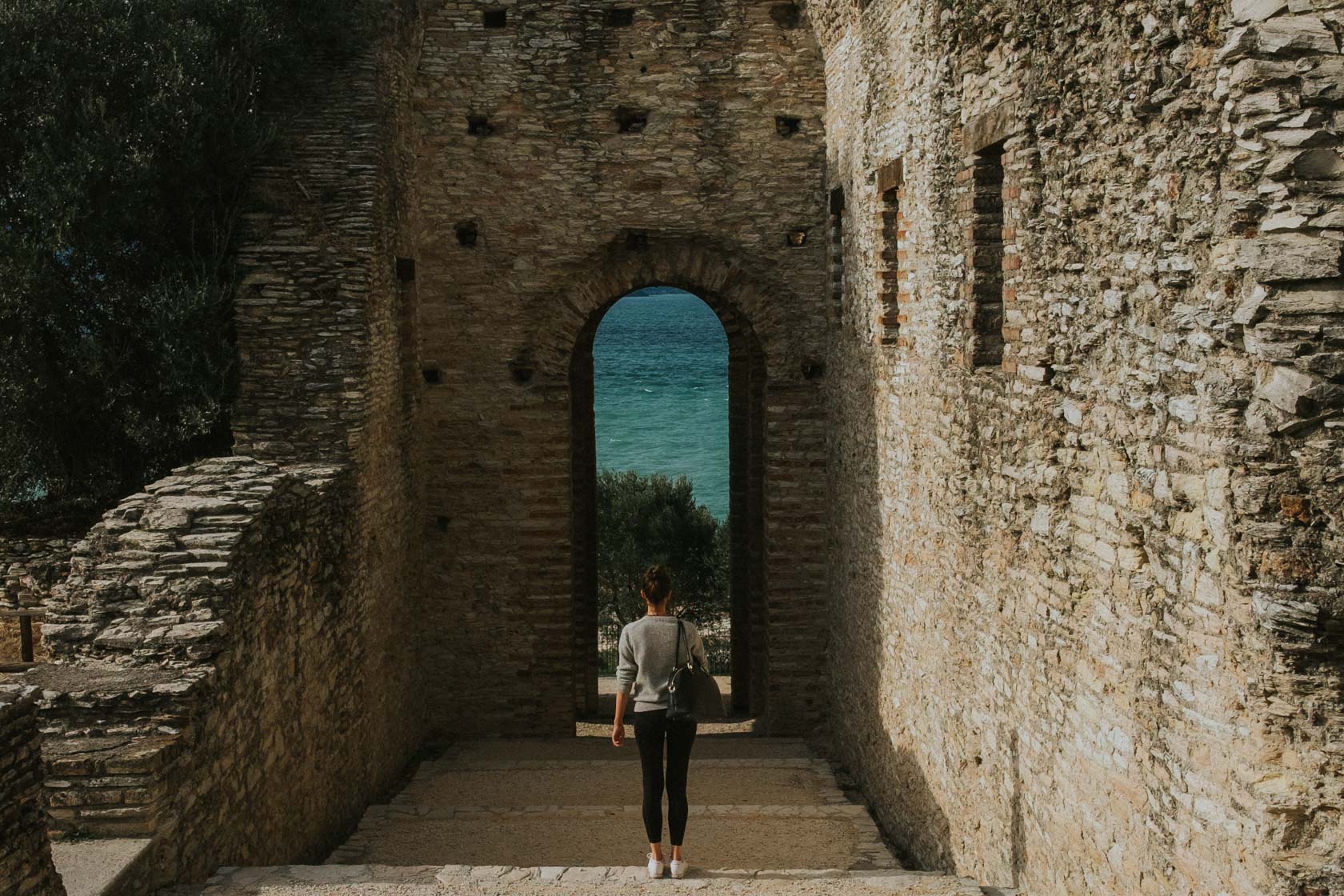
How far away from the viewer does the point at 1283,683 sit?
10.7 feet

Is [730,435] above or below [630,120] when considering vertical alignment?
below

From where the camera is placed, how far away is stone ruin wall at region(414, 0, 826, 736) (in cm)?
1036

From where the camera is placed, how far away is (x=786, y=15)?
10.3 m

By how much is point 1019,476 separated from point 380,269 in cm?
539

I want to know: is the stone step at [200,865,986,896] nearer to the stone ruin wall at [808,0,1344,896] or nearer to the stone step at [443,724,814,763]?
the stone ruin wall at [808,0,1344,896]

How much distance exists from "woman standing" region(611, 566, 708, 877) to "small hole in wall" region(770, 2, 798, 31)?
19.7 feet

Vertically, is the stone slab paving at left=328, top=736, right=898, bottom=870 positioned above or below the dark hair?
below

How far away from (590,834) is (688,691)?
100 inches

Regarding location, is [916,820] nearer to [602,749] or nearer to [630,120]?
[602,749]

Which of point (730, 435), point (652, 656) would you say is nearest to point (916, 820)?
point (652, 656)

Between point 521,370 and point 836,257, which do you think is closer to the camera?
point 836,257

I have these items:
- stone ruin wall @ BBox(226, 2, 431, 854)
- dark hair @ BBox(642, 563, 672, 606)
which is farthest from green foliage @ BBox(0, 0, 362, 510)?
dark hair @ BBox(642, 563, 672, 606)

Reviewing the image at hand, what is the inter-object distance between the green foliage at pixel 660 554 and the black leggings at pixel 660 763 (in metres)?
14.1

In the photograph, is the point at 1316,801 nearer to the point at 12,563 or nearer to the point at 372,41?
the point at 12,563
